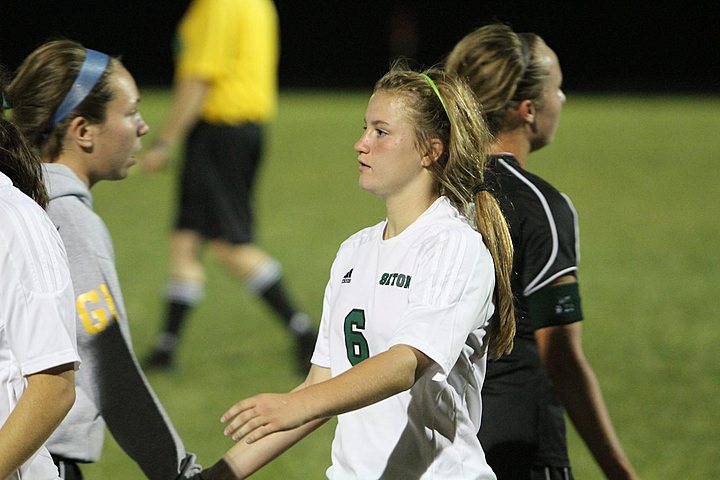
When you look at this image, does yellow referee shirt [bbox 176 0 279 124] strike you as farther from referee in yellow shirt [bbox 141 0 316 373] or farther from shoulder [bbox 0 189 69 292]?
shoulder [bbox 0 189 69 292]

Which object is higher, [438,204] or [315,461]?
[438,204]

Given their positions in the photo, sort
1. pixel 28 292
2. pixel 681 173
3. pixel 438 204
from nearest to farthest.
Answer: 1. pixel 28 292
2. pixel 438 204
3. pixel 681 173

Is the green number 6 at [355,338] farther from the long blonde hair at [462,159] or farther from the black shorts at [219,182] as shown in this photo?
the black shorts at [219,182]

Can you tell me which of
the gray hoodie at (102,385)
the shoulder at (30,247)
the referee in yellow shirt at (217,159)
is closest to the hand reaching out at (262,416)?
the shoulder at (30,247)

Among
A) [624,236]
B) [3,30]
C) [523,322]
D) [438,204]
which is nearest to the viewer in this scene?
[438,204]

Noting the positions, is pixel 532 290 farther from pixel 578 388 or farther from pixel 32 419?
pixel 32 419

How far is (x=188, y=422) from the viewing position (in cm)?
617

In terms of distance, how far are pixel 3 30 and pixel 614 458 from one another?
3547cm

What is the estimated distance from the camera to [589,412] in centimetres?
328

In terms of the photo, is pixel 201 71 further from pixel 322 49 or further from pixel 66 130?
pixel 322 49

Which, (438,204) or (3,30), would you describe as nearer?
(438,204)

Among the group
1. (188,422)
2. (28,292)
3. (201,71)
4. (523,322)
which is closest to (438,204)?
(523,322)

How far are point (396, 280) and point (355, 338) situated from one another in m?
0.17

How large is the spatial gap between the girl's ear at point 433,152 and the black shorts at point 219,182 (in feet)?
15.2
